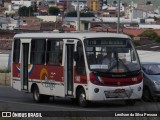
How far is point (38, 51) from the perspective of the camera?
914 inches

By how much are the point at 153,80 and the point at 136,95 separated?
9.29 feet

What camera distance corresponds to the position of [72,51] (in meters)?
21.5

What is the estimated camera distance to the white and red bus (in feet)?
67.5

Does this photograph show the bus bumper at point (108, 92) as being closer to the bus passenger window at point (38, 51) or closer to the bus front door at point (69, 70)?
the bus front door at point (69, 70)

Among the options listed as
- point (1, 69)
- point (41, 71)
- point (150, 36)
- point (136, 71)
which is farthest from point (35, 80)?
point (150, 36)

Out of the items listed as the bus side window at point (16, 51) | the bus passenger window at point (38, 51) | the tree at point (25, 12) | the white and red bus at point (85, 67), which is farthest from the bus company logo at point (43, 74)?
the tree at point (25, 12)

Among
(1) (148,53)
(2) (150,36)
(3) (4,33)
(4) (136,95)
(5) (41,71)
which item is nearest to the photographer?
(4) (136,95)

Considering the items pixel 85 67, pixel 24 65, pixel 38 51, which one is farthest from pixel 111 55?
pixel 24 65

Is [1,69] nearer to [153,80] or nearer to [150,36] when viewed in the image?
[153,80]

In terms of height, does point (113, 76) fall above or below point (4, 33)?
above

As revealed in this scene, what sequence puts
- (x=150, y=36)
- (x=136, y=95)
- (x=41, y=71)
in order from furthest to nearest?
(x=150, y=36) < (x=41, y=71) < (x=136, y=95)

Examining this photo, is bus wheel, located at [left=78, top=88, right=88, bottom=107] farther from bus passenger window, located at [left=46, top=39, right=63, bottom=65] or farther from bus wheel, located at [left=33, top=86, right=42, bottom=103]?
bus wheel, located at [left=33, top=86, right=42, bottom=103]

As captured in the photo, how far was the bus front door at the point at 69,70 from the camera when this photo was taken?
2145 centimetres

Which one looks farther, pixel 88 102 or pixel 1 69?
pixel 1 69
